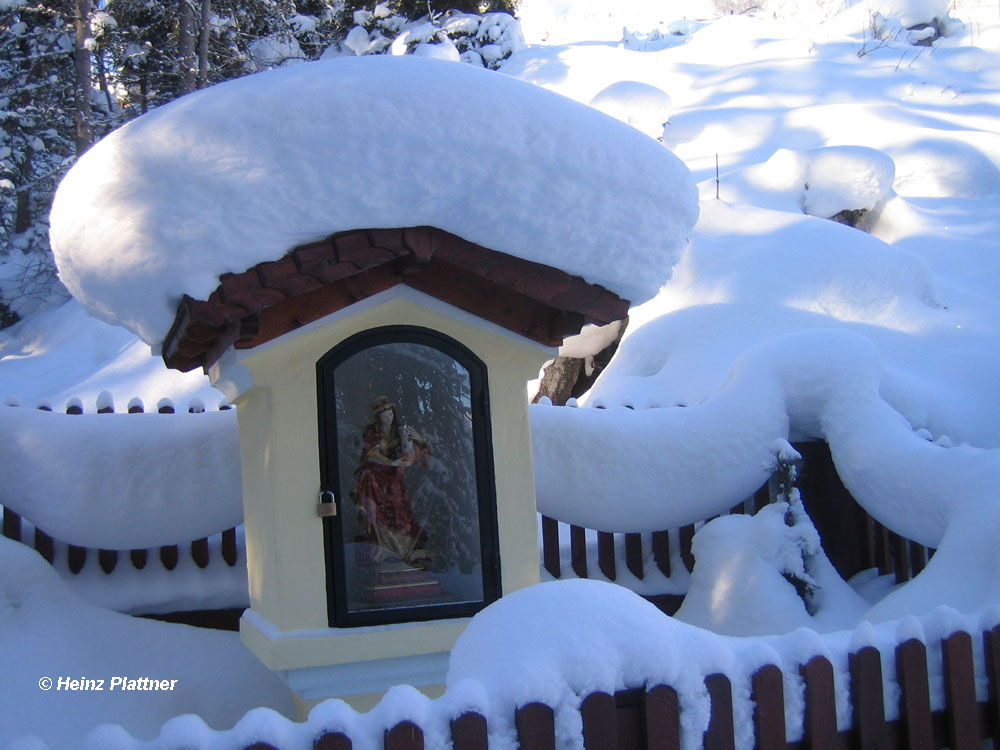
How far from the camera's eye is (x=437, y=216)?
3.26 metres

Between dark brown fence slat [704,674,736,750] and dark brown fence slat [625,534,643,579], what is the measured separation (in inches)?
119

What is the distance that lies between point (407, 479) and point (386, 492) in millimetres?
101

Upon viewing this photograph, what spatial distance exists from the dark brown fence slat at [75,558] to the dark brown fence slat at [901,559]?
4445 mm

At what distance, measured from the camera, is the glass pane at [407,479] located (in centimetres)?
374

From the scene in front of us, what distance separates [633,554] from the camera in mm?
5465

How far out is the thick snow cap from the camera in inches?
118

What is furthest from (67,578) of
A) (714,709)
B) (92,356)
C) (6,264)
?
(6,264)

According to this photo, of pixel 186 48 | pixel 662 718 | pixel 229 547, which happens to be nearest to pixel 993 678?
pixel 662 718

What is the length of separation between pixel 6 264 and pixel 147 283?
577 inches

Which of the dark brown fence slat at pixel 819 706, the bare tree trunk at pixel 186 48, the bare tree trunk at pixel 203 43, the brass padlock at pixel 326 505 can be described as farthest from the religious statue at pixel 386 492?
the bare tree trunk at pixel 203 43

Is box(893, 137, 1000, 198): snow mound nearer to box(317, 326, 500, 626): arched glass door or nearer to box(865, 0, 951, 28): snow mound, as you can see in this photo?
box(317, 326, 500, 626): arched glass door

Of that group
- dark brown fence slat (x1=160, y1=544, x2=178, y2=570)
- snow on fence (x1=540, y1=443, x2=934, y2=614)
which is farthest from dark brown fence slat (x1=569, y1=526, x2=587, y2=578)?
dark brown fence slat (x1=160, y1=544, x2=178, y2=570)

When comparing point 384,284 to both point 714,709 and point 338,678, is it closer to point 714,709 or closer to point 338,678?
point 338,678

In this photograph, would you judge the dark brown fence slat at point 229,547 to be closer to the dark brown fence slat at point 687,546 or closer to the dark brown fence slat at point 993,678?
the dark brown fence slat at point 687,546
